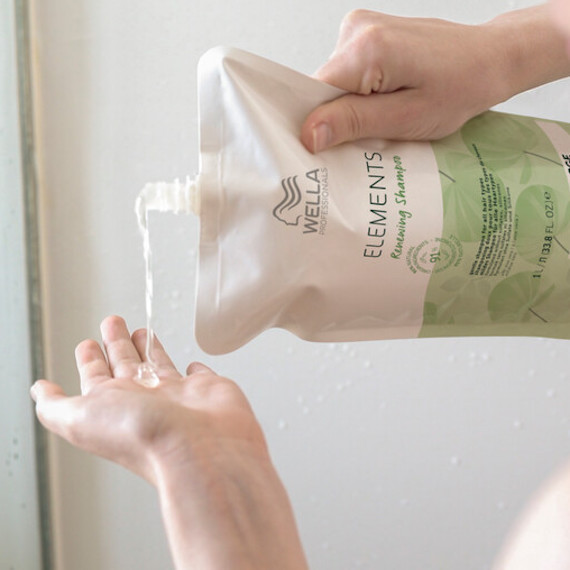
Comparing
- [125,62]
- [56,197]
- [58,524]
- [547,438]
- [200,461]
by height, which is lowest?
[58,524]

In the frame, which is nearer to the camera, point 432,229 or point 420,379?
point 432,229

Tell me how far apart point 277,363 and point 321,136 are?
416mm

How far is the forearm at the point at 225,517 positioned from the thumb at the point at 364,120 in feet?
0.67

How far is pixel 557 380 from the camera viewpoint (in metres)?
0.83

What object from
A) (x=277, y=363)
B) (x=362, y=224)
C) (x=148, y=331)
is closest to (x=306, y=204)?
(x=362, y=224)

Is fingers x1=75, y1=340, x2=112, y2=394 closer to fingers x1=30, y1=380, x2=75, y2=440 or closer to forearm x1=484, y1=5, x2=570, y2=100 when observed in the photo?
fingers x1=30, y1=380, x2=75, y2=440

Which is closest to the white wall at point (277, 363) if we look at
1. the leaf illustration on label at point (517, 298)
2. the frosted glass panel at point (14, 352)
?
the frosted glass panel at point (14, 352)

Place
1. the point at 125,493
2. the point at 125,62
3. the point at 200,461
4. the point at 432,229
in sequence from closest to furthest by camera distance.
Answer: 1. the point at 200,461
2. the point at 432,229
3. the point at 125,62
4. the point at 125,493

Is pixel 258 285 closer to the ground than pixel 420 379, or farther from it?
farther from it

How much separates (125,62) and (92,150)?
0.32ft

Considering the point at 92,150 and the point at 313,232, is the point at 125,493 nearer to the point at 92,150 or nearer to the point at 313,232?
the point at 92,150

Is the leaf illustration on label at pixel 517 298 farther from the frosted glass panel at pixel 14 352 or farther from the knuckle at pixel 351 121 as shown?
the frosted glass panel at pixel 14 352

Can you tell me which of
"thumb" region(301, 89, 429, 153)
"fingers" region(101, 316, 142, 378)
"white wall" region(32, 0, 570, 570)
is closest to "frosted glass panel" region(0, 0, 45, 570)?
"white wall" region(32, 0, 570, 570)

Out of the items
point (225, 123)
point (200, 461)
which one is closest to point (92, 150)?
point (225, 123)
